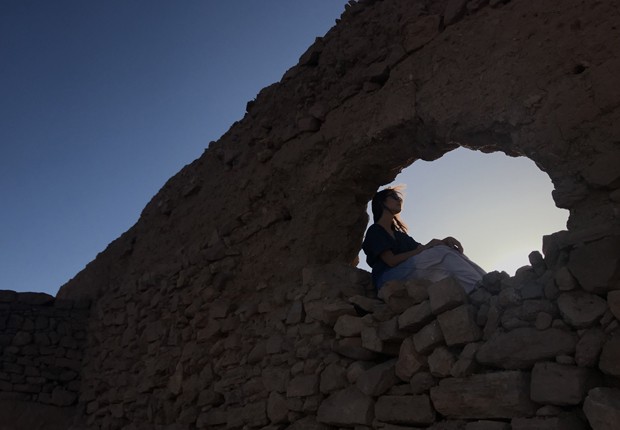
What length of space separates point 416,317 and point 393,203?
1.30 meters

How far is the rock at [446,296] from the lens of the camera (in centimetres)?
279

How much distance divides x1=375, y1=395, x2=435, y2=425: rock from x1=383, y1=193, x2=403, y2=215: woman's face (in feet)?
4.90

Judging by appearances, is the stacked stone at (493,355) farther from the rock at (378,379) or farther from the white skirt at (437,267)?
the white skirt at (437,267)

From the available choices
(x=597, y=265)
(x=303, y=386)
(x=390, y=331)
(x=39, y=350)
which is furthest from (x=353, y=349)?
(x=39, y=350)

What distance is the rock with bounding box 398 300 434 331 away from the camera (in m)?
2.89

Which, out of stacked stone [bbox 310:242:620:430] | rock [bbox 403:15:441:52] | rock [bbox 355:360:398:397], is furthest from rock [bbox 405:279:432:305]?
rock [bbox 403:15:441:52]

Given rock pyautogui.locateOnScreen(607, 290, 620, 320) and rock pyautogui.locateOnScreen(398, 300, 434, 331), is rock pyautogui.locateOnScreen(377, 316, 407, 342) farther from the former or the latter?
rock pyautogui.locateOnScreen(607, 290, 620, 320)

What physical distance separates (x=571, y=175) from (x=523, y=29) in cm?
92

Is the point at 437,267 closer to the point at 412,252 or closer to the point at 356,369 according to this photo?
the point at 412,252

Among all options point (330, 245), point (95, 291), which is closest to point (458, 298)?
point (330, 245)

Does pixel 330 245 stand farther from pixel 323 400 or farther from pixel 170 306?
pixel 170 306

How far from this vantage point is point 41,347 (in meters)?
6.56

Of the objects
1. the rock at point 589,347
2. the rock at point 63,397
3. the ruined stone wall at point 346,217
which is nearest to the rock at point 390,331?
the ruined stone wall at point 346,217

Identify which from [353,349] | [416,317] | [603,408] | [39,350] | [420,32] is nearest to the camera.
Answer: [603,408]
